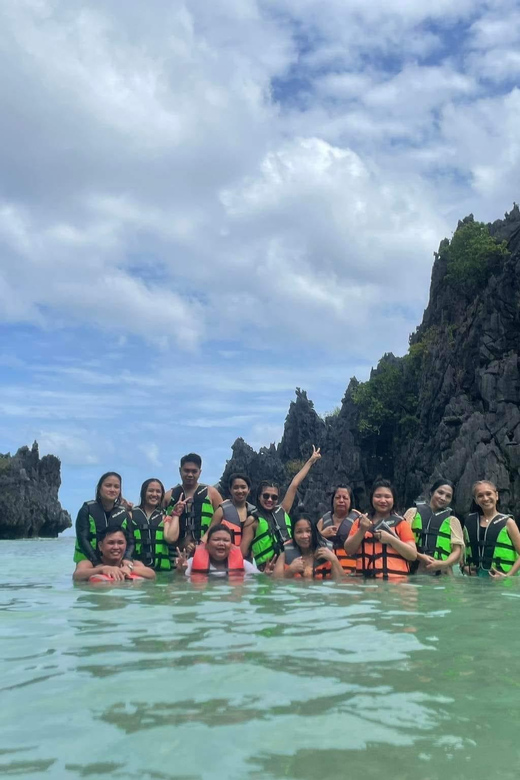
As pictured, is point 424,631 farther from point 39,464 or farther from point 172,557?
point 39,464

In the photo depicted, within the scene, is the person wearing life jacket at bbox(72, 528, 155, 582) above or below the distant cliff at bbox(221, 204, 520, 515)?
below

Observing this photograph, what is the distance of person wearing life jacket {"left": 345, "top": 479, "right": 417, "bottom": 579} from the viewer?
962 cm

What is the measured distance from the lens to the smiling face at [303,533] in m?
9.74

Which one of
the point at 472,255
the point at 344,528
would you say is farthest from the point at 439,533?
→ the point at 472,255

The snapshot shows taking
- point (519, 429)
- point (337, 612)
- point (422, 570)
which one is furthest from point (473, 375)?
point (337, 612)

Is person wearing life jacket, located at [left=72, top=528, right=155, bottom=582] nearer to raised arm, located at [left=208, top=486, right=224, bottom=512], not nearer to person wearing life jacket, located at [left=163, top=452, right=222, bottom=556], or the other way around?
person wearing life jacket, located at [left=163, top=452, right=222, bottom=556]

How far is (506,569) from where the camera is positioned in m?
10.6

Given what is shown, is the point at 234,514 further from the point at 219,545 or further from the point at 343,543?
the point at 343,543

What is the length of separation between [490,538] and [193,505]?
4753 mm

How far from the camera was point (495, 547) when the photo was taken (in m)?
10.6

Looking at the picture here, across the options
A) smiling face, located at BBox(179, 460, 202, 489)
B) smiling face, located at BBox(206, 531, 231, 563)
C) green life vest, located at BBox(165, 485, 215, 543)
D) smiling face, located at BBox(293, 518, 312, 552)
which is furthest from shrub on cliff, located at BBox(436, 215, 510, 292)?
smiling face, located at BBox(206, 531, 231, 563)

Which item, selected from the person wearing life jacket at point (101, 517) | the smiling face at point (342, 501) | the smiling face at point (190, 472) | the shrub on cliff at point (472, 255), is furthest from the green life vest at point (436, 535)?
the shrub on cliff at point (472, 255)

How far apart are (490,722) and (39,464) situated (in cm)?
10277

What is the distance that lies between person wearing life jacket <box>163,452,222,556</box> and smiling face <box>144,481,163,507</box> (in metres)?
0.32
